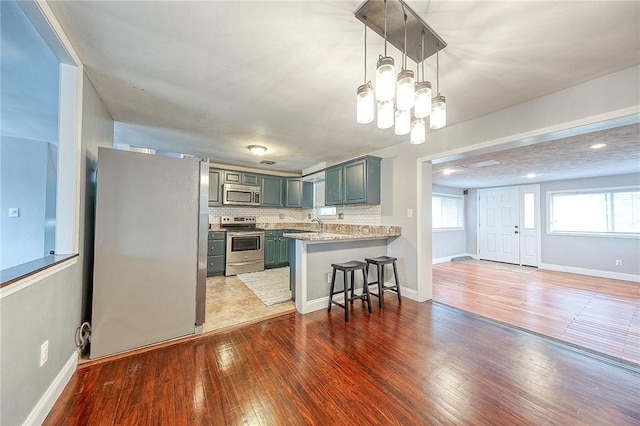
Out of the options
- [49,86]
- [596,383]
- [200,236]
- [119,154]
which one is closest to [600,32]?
[596,383]

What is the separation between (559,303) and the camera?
345 cm

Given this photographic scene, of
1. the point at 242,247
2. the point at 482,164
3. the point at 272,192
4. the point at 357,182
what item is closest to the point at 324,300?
the point at 357,182

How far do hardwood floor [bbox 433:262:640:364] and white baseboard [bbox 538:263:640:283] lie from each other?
0.29 metres

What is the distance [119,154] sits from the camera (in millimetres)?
2123

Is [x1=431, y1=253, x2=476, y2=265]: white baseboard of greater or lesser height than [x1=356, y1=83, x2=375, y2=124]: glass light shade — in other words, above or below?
below

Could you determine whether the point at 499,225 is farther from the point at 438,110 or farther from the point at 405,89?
the point at 405,89

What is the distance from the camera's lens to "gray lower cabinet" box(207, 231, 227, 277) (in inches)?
185

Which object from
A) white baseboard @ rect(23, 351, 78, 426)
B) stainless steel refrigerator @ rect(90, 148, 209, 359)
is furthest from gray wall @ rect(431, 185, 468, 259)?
white baseboard @ rect(23, 351, 78, 426)

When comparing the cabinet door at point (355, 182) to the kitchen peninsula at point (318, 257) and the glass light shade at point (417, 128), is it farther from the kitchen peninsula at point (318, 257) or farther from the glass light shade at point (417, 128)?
the glass light shade at point (417, 128)

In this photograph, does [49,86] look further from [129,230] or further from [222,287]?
[222,287]

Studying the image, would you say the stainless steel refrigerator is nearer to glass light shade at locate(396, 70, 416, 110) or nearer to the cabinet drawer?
glass light shade at locate(396, 70, 416, 110)

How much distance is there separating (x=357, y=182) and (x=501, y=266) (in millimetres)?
4926

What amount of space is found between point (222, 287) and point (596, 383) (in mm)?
4387

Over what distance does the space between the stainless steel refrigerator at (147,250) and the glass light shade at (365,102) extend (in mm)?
1799
